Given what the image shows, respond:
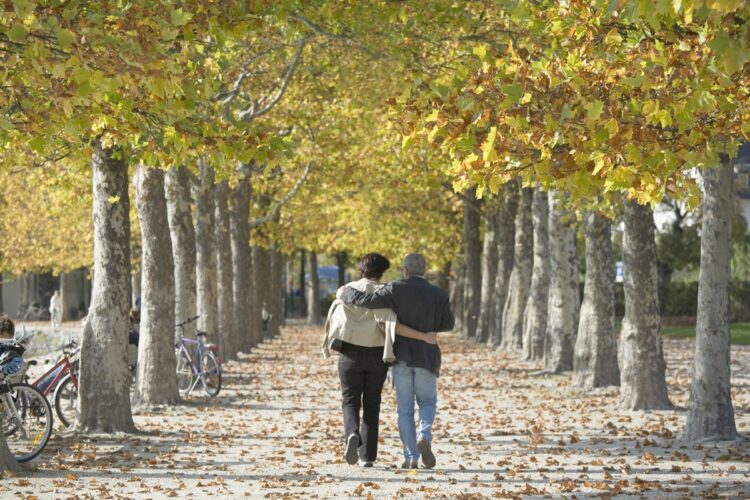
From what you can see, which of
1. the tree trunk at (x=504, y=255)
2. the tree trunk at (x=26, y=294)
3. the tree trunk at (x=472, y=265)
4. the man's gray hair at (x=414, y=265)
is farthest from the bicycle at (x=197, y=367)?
the tree trunk at (x=26, y=294)

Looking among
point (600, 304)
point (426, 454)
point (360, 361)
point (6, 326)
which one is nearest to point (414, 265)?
point (360, 361)

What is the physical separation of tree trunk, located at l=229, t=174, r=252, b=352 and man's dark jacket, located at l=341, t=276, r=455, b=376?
22.8 metres

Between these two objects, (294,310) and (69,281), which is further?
(294,310)

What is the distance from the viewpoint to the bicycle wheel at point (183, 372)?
68.1 ft

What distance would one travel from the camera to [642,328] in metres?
17.6

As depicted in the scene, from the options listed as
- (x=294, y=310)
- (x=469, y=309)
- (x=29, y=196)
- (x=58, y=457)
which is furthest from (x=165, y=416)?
(x=294, y=310)

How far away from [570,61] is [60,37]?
12.3ft

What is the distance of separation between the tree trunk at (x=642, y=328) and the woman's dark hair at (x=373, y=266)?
20.1 feet

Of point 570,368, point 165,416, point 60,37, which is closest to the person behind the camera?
point 60,37

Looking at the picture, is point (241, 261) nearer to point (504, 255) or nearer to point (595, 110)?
point (504, 255)

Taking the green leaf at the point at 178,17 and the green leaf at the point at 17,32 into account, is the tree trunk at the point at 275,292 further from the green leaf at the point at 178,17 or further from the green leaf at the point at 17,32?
the green leaf at the point at 17,32

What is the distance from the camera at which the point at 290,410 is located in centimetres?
1908

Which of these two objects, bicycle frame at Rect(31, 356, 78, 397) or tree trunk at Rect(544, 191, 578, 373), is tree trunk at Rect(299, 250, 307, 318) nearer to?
tree trunk at Rect(544, 191, 578, 373)

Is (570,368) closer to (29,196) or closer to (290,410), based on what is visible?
(290,410)
